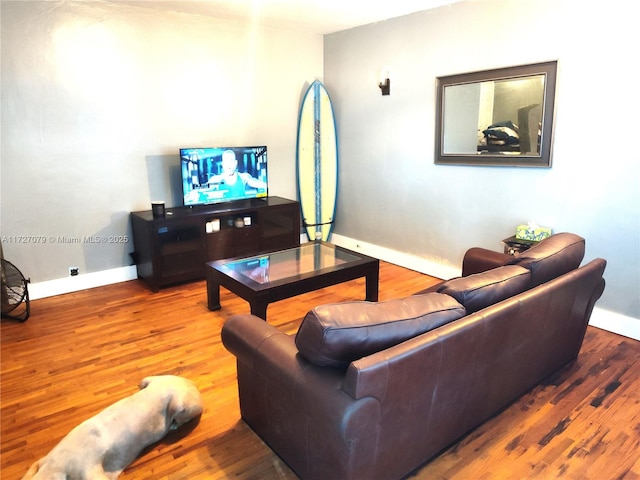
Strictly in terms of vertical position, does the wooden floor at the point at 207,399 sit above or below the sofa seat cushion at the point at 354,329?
below

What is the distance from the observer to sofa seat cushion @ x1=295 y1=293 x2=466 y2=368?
1.43 metres

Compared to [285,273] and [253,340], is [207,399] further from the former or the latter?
[285,273]

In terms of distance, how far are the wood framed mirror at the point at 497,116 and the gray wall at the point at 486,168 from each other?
0.25 feet

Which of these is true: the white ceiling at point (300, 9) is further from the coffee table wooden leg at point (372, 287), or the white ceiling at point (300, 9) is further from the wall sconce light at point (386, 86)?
the coffee table wooden leg at point (372, 287)

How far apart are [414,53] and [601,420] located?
3.16m

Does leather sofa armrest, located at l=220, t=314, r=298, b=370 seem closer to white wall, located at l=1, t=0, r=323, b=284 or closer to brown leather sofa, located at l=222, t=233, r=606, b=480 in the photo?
brown leather sofa, located at l=222, t=233, r=606, b=480

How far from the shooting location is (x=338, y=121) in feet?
16.0

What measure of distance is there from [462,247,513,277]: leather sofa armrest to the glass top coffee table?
66 centimetres

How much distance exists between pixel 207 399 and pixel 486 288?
58.5 inches

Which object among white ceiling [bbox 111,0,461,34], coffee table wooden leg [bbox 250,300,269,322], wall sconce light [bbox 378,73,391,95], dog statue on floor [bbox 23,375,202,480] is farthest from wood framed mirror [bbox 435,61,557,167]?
dog statue on floor [bbox 23,375,202,480]

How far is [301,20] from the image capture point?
13.7 feet

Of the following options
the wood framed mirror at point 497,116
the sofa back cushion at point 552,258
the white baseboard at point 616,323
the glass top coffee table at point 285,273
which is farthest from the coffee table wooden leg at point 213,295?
the white baseboard at point 616,323

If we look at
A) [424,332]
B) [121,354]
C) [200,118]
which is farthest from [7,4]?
[424,332]

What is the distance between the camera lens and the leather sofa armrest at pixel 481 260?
2771 millimetres
